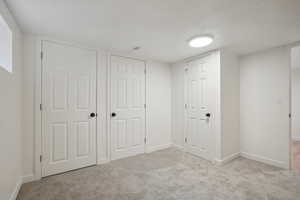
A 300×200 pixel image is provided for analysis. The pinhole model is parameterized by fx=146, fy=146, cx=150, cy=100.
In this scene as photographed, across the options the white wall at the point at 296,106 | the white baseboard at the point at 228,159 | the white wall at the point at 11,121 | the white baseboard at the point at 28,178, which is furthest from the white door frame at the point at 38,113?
the white wall at the point at 296,106

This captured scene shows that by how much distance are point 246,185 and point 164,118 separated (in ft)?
7.29

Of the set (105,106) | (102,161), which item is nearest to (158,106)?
(105,106)

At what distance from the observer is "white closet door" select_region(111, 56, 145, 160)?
10.2 ft

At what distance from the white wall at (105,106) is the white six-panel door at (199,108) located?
2.02ft

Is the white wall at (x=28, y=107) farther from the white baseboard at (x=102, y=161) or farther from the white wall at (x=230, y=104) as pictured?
the white wall at (x=230, y=104)

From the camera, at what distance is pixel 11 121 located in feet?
5.84

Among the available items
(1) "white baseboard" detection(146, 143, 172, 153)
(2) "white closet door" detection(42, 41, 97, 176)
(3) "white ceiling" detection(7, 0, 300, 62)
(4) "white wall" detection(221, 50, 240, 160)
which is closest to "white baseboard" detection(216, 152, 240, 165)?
(4) "white wall" detection(221, 50, 240, 160)

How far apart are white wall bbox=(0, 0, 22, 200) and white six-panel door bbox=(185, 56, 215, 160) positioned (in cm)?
313

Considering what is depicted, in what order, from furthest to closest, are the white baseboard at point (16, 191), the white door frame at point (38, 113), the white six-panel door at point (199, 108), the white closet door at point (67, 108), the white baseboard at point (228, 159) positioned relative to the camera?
the white six-panel door at point (199, 108) → the white baseboard at point (228, 159) → the white closet door at point (67, 108) → the white door frame at point (38, 113) → the white baseboard at point (16, 191)

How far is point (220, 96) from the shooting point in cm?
282

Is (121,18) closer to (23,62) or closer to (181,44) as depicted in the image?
(181,44)

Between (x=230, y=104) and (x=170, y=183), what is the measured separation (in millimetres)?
1980

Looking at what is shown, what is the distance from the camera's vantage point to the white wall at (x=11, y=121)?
1.52 meters

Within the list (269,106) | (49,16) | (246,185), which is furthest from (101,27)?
(269,106)
